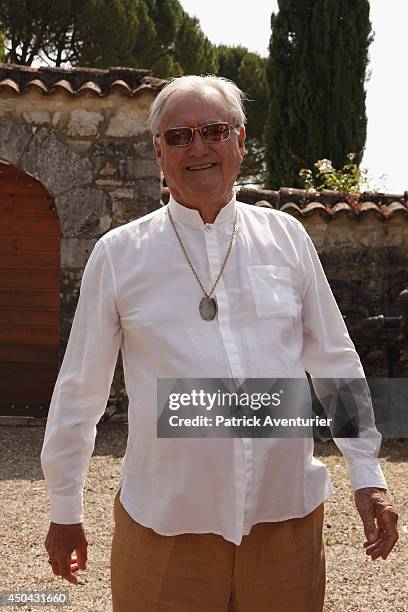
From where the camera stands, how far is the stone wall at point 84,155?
213 inches

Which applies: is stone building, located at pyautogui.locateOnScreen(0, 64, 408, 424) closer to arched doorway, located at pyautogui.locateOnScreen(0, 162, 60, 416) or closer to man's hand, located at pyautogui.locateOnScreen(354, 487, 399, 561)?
arched doorway, located at pyautogui.locateOnScreen(0, 162, 60, 416)

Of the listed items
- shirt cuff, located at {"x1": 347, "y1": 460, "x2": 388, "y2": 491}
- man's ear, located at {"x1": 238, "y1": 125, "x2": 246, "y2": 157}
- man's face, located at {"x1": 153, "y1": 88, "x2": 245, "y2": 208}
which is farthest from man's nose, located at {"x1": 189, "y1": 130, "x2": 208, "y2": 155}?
shirt cuff, located at {"x1": 347, "y1": 460, "x2": 388, "y2": 491}

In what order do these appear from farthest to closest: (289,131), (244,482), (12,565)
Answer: (289,131), (12,565), (244,482)

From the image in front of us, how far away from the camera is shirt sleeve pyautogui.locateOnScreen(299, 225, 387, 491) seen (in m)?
1.71

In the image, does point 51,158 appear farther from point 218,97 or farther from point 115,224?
point 218,97

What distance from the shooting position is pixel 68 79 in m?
5.59

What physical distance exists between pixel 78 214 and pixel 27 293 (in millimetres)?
818

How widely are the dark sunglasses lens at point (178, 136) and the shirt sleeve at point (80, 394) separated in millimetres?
285

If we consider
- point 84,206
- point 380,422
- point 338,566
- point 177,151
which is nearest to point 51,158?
point 84,206

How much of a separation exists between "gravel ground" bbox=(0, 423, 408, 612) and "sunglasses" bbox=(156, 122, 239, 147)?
1957 mm

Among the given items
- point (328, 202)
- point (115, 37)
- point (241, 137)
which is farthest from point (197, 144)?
point (115, 37)

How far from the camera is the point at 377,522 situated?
5.41 feet

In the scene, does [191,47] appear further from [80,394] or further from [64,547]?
[64,547]

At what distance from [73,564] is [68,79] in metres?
4.55
